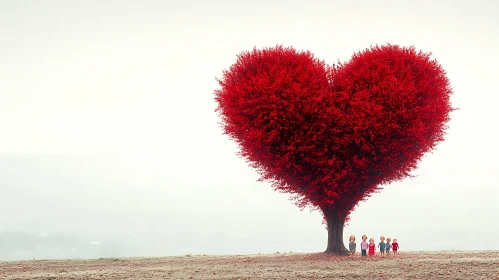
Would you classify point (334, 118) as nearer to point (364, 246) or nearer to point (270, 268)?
point (364, 246)

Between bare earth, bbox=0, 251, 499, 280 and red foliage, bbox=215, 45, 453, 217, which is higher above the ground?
red foliage, bbox=215, 45, 453, 217

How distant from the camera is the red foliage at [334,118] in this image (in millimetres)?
41625

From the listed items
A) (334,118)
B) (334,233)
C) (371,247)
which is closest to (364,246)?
(371,247)

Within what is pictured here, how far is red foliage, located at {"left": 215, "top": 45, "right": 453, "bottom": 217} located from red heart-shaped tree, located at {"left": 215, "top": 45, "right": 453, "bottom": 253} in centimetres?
7

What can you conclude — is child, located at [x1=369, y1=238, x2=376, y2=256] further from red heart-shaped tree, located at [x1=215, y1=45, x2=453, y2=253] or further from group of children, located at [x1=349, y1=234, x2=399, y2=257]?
red heart-shaped tree, located at [x1=215, y1=45, x2=453, y2=253]

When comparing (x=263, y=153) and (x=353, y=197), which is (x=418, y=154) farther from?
(x=263, y=153)

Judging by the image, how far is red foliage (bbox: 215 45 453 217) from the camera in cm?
4162

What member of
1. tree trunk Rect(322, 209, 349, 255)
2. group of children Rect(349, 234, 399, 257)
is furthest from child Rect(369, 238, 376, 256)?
tree trunk Rect(322, 209, 349, 255)

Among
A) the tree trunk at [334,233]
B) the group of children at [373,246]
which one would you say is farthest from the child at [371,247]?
the tree trunk at [334,233]

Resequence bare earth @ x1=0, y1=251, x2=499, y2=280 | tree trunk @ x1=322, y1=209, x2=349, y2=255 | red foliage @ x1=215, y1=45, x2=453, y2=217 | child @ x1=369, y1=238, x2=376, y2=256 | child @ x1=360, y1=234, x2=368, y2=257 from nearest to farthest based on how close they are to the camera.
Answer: bare earth @ x1=0, y1=251, x2=499, y2=280 → red foliage @ x1=215, y1=45, x2=453, y2=217 → child @ x1=360, y1=234, x2=368, y2=257 → child @ x1=369, y1=238, x2=376, y2=256 → tree trunk @ x1=322, y1=209, x2=349, y2=255

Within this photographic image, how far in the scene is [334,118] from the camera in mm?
41594

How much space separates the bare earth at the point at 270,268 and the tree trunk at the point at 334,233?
1427 mm

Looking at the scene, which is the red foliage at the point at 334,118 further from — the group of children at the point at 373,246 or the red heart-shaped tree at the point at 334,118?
the group of children at the point at 373,246

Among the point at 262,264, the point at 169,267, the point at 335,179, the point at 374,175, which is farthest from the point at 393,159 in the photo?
the point at 169,267
